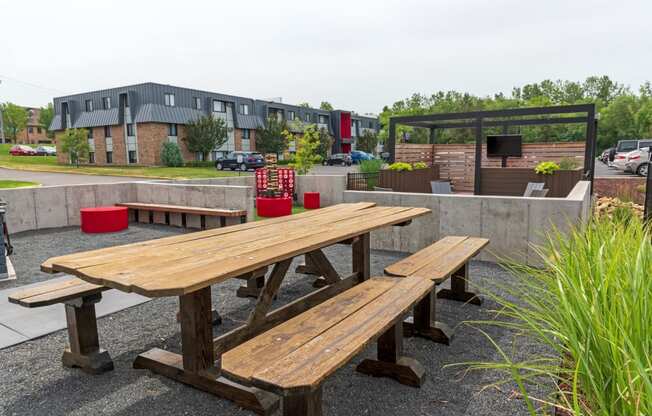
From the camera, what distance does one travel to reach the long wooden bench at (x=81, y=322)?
3.28 metres

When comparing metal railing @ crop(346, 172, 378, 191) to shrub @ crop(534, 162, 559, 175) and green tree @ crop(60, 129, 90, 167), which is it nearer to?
shrub @ crop(534, 162, 559, 175)

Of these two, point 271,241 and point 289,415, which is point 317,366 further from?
point 271,241

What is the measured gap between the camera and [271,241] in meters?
3.52

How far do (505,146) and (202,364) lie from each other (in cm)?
1413

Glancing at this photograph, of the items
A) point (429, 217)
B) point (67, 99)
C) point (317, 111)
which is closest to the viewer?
point (429, 217)

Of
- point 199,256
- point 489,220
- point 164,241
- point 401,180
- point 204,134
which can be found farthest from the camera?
point 204,134

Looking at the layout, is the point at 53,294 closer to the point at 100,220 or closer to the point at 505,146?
the point at 100,220

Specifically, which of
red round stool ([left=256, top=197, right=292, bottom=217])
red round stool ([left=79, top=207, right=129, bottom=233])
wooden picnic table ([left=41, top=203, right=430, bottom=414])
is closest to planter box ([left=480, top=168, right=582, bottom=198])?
red round stool ([left=256, top=197, right=292, bottom=217])

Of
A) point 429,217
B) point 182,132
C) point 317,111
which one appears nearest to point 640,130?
point 317,111

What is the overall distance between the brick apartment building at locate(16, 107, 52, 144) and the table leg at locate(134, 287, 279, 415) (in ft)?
375

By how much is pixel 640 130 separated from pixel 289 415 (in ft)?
234

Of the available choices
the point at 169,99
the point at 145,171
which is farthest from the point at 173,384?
the point at 169,99

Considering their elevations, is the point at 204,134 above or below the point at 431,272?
above

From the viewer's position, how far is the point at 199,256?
3.02 metres
